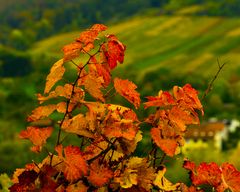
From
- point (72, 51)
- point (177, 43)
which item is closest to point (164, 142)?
point (72, 51)

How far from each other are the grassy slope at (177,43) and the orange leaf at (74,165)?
126 metres

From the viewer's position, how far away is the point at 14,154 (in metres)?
50.4

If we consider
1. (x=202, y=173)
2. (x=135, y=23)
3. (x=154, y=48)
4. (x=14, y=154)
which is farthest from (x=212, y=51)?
(x=202, y=173)

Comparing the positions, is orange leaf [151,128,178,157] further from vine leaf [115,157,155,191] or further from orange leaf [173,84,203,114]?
orange leaf [173,84,203,114]

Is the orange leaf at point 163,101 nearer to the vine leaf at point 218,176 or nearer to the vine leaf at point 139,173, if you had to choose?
the vine leaf at point 139,173

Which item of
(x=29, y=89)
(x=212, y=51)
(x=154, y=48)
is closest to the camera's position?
(x=29, y=89)

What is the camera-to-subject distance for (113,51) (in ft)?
14.3

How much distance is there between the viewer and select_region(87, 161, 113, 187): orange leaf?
412 cm

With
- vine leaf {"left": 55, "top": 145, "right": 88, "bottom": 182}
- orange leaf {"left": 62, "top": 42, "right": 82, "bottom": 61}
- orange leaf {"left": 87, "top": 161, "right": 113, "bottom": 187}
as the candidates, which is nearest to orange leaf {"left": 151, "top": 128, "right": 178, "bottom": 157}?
orange leaf {"left": 87, "top": 161, "right": 113, "bottom": 187}

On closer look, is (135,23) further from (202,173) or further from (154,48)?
(202,173)

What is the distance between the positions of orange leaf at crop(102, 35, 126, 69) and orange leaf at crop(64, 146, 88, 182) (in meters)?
0.70

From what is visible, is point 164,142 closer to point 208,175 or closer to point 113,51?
point 208,175

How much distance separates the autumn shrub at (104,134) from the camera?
4.19 meters

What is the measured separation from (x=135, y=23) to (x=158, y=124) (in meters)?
179
